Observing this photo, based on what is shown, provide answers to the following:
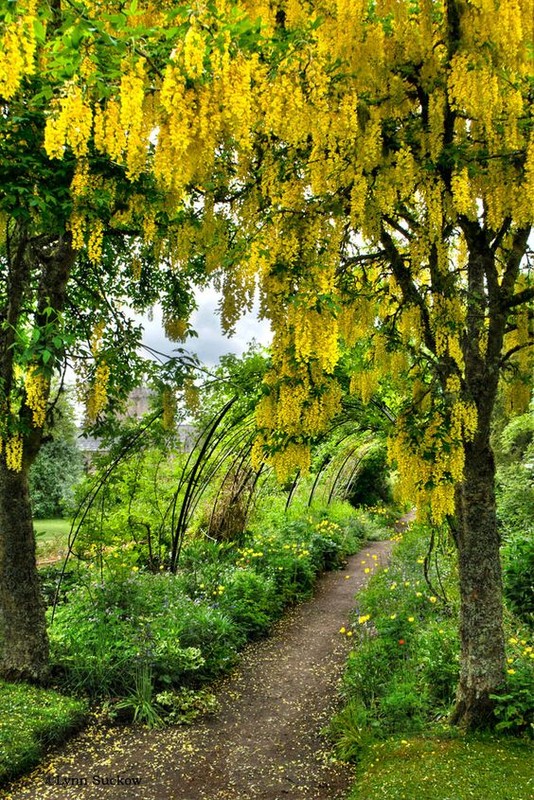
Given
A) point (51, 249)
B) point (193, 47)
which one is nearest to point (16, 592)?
point (51, 249)

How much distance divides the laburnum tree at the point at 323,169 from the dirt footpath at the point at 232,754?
3.69ft

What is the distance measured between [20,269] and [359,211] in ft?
8.92

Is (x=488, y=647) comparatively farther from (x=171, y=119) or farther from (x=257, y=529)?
(x=257, y=529)

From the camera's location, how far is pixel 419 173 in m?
2.87

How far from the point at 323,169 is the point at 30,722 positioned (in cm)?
389

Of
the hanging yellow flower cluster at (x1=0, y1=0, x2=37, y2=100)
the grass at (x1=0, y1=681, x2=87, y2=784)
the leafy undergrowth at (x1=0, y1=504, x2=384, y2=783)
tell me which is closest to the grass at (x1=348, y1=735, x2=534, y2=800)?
the leafy undergrowth at (x1=0, y1=504, x2=384, y2=783)

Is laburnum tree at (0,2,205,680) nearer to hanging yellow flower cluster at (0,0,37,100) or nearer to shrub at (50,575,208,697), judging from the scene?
hanging yellow flower cluster at (0,0,37,100)

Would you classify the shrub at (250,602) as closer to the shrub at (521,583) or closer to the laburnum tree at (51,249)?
the laburnum tree at (51,249)

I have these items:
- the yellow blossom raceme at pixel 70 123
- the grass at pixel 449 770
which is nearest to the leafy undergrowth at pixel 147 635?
the grass at pixel 449 770

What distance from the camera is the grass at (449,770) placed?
2613 millimetres

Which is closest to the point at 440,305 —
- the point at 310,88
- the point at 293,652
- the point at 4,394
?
the point at 310,88

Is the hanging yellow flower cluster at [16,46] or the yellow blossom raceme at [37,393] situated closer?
the hanging yellow flower cluster at [16,46]

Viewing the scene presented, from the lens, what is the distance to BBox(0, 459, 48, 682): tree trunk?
416 cm

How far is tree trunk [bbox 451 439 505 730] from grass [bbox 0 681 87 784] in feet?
8.45
